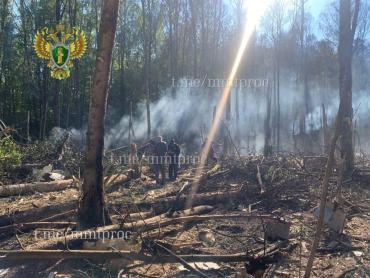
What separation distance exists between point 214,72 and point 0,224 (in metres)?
26.0

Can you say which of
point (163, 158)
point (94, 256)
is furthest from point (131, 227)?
point (163, 158)

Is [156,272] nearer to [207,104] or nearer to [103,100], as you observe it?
[103,100]

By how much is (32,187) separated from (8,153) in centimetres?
218

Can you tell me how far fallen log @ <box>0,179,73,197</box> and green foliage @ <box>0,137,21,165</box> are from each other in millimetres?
1436

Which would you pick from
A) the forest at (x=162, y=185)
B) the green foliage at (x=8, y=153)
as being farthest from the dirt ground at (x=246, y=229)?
the green foliage at (x=8, y=153)

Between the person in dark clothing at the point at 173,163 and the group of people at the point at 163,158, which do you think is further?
the person in dark clothing at the point at 173,163

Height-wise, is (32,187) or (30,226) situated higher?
(30,226)

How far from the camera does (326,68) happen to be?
3581 centimetres

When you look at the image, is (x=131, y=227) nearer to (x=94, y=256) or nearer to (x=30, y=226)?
(x=94, y=256)

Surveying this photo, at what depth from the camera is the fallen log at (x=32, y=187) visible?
9688mm

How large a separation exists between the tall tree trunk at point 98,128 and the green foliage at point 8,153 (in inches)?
218

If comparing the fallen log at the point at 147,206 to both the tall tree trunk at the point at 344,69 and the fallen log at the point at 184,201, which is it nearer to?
the fallen log at the point at 184,201

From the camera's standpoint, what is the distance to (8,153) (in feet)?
38.2

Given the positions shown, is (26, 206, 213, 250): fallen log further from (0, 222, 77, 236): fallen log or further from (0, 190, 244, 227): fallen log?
(0, 222, 77, 236): fallen log
